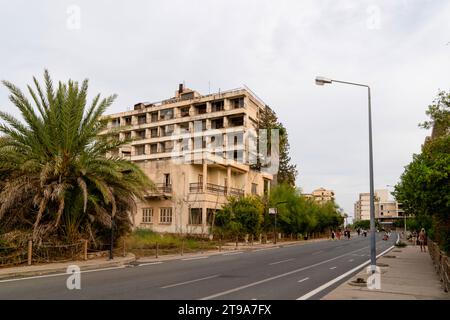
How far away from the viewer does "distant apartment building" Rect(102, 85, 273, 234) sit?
42500 mm

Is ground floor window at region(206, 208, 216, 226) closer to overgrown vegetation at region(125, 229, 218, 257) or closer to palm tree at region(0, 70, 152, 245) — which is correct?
overgrown vegetation at region(125, 229, 218, 257)

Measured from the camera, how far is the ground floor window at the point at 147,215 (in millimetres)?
44769

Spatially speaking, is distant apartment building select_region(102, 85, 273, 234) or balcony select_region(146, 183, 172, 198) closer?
balcony select_region(146, 183, 172, 198)

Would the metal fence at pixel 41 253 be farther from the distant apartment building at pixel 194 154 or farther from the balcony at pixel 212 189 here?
the balcony at pixel 212 189

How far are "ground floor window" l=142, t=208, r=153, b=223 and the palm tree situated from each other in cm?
2392

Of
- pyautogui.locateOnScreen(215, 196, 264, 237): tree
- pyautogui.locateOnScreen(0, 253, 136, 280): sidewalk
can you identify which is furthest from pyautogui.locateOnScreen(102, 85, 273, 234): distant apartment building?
pyautogui.locateOnScreen(0, 253, 136, 280): sidewalk

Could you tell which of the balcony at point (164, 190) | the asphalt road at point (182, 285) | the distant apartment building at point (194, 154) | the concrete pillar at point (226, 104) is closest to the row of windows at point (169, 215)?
the distant apartment building at point (194, 154)

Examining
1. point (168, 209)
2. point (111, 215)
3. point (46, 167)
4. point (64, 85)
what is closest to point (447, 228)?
point (111, 215)

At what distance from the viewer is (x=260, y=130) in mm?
65875

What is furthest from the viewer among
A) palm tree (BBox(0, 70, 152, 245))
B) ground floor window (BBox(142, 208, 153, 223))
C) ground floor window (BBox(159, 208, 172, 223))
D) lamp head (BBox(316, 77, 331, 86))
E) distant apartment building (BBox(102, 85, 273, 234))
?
ground floor window (BBox(142, 208, 153, 223))

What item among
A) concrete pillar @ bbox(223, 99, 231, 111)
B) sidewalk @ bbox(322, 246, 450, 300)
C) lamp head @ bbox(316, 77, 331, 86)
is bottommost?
sidewalk @ bbox(322, 246, 450, 300)

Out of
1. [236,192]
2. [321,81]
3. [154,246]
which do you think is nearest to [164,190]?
[236,192]

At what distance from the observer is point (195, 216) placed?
4256 cm
